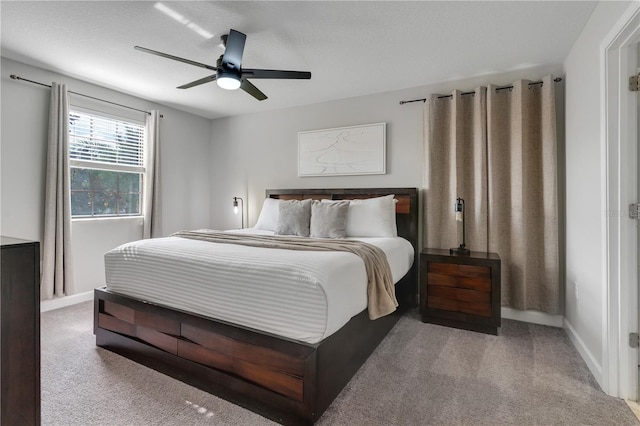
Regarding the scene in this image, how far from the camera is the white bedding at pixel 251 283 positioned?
5.32 feet

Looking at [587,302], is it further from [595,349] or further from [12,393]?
[12,393]

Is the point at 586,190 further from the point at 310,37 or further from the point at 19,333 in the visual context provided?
the point at 19,333

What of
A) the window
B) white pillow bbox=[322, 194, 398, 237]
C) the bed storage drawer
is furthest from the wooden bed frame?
the window

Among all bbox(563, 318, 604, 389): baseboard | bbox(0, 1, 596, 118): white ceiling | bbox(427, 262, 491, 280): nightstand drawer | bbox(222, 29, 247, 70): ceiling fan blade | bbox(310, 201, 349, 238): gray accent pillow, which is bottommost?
bbox(563, 318, 604, 389): baseboard

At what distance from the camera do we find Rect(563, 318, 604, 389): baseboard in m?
1.96

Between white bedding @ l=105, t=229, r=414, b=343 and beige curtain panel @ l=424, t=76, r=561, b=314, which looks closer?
white bedding @ l=105, t=229, r=414, b=343

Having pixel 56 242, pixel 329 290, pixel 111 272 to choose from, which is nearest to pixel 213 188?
pixel 56 242

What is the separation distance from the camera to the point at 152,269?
218 centimetres

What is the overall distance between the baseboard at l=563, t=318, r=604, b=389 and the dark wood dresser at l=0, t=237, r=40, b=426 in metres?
2.87

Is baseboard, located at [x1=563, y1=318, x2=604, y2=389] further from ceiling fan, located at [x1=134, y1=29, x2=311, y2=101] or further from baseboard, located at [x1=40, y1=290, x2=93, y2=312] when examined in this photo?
baseboard, located at [x1=40, y1=290, x2=93, y2=312]

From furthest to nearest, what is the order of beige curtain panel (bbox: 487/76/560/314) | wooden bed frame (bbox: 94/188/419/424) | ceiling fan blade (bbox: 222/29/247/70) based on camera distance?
beige curtain panel (bbox: 487/76/560/314) < ceiling fan blade (bbox: 222/29/247/70) < wooden bed frame (bbox: 94/188/419/424)

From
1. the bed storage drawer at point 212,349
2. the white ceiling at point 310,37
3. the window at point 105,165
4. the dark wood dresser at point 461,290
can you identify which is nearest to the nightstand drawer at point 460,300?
the dark wood dresser at point 461,290

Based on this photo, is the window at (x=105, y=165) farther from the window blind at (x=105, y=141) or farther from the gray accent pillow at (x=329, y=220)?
the gray accent pillow at (x=329, y=220)

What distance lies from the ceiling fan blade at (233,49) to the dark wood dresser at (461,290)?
93.4 inches
